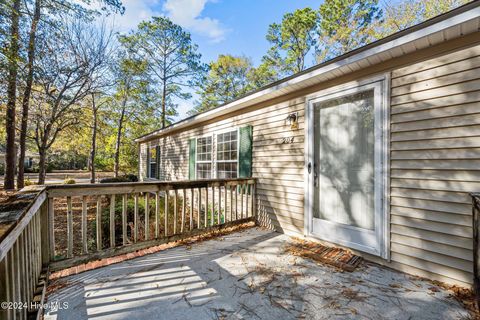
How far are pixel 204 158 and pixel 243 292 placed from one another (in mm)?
4706

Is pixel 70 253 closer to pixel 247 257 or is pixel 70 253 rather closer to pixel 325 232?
pixel 247 257

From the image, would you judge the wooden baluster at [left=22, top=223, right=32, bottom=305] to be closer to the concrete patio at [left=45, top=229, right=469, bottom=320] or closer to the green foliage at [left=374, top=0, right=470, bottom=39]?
the concrete patio at [left=45, top=229, right=469, bottom=320]

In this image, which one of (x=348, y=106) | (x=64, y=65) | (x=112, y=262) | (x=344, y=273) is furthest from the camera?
(x=64, y=65)

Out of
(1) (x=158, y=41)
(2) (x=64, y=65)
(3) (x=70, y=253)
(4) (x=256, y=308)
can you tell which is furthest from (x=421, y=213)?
(1) (x=158, y=41)

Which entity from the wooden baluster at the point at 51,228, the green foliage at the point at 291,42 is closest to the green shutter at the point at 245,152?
the wooden baluster at the point at 51,228

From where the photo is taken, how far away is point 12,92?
618 centimetres

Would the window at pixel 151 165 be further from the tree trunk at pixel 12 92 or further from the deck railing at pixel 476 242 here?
the deck railing at pixel 476 242

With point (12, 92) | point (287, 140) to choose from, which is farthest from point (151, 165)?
point (287, 140)

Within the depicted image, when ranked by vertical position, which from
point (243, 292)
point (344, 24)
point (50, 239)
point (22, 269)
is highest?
point (344, 24)

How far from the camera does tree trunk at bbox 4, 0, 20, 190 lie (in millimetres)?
4742

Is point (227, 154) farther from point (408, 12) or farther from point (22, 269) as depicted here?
point (408, 12)

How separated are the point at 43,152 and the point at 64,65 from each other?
3235 mm

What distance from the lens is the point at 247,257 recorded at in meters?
2.81

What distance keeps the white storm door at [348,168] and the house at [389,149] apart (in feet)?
0.04
